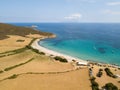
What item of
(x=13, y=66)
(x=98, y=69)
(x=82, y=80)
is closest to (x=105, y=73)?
(x=98, y=69)

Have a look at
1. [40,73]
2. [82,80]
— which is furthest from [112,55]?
[40,73]

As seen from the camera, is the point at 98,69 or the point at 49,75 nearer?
the point at 49,75

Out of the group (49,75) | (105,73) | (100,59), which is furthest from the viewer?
(100,59)

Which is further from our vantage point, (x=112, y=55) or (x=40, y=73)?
(x=112, y=55)

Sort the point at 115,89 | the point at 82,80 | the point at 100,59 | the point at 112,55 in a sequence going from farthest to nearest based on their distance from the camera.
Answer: the point at 112,55 → the point at 100,59 → the point at 82,80 → the point at 115,89

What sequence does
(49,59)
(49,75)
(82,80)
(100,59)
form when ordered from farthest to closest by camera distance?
1. (100,59)
2. (49,59)
3. (49,75)
4. (82,80)

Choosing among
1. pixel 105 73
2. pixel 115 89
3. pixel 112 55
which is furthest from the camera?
pixel 112 55

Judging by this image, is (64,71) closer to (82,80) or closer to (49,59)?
(82,80)

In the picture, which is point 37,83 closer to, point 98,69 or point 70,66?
point 70,66

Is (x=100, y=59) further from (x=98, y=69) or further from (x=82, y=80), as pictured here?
(x=82, y=80)
